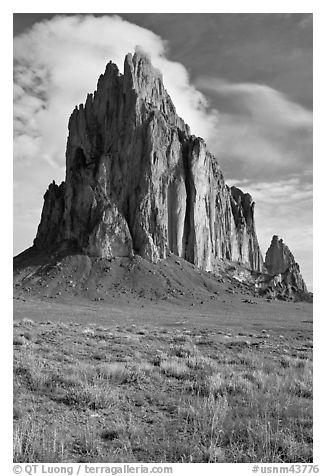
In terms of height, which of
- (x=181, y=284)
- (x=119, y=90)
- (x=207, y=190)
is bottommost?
(x=181, y=284)

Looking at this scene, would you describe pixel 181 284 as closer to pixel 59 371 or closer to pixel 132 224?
pixel 132 224

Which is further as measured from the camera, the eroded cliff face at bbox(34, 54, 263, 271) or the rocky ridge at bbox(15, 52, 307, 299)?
the eroded cliff face at bbox(34, 54, 263, 271)

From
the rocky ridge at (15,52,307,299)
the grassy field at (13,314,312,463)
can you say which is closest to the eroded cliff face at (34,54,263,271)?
the rocky ridge at (15,52,307,299)

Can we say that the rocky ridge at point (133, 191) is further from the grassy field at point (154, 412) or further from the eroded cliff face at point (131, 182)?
the grassy field at point (154, 412)

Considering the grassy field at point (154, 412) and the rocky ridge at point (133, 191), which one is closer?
the grassy field at point (154, 412)

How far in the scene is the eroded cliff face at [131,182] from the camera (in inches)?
4126

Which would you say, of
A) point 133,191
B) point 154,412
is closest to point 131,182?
point 133,191

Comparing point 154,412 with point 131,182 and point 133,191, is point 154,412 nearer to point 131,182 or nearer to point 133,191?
point 133,191

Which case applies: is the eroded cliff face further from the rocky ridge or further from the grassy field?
the grassy field

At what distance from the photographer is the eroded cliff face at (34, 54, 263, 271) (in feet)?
344

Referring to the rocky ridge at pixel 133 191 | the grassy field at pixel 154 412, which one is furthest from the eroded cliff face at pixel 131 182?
the grassy field at pixel 154 412
